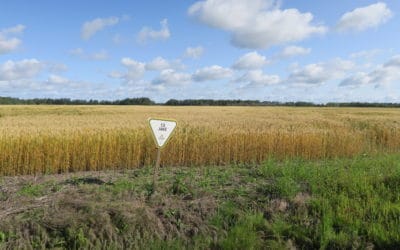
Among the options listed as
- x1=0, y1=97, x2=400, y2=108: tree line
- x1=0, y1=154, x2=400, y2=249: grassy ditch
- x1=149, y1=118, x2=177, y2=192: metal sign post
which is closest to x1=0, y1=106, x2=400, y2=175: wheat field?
x1=0, y1=154, x2=400, y2=249: grassy ditch

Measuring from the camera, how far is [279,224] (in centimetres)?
618

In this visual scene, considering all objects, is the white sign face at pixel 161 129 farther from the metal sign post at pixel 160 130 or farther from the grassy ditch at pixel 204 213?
the grassy ditch at pixel 204 213

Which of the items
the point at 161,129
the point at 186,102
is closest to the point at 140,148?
the point at 161,129

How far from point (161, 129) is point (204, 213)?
85.8 inches

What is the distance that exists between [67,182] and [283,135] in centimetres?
876

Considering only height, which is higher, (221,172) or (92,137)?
(92,137)

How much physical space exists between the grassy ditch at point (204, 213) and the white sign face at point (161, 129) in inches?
36.0

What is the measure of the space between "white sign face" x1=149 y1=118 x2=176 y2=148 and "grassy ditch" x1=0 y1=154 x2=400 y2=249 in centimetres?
91

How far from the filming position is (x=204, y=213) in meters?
6.62

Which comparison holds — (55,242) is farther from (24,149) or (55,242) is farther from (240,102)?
(240,102)

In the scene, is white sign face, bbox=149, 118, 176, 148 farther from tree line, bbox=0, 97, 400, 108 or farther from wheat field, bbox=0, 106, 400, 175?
tree line, bbox=0, 97, 400, 108

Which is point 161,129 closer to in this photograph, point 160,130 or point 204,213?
point 160,130

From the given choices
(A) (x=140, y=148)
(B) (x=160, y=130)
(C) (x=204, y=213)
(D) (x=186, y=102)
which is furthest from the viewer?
(D) (x=186, y=102)

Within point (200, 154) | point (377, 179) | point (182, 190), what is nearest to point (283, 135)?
point (200, 154)
